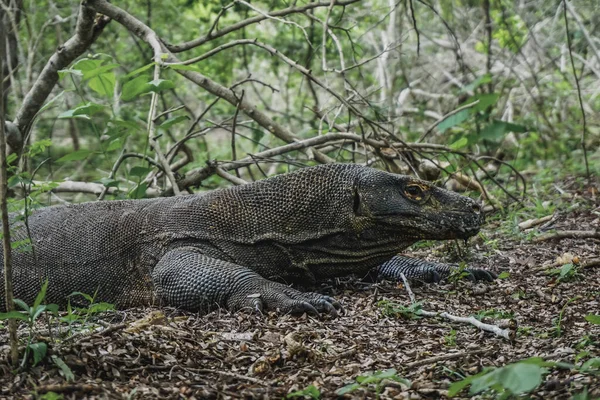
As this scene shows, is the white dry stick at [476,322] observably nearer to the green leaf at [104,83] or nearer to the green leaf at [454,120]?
the green leaf at [104,83]

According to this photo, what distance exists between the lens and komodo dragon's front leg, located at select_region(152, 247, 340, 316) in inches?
158

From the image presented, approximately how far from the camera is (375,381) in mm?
2715

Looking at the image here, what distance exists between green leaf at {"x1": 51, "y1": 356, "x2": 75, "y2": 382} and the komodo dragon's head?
8.14ft

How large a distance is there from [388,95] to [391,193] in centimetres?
557

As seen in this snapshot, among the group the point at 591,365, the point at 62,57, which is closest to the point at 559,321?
the point at 591,365

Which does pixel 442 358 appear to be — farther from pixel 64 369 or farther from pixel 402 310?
pixel 64 369

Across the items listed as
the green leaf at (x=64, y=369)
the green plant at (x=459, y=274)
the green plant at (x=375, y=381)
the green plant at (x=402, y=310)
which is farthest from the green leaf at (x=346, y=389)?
the green plant at (x=459, y=274)

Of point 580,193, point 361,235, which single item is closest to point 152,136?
point 361,235

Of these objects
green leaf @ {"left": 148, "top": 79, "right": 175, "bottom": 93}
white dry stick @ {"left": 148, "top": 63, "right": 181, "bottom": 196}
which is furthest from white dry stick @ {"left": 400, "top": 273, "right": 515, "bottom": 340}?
white dry stick @ {"left": 148, "top": 63, "right": 181, "bottom": 196}

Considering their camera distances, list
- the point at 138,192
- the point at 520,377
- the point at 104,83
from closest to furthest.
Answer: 1. the point at 520,377
2. the point at 104,83
3. the point at 138,192

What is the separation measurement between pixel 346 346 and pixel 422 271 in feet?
5.64

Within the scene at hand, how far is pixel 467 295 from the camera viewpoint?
447 centimetres

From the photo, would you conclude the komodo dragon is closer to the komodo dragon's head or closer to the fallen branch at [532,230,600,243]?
the komodo dragon's head

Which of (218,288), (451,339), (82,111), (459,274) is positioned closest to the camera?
(451,339)
